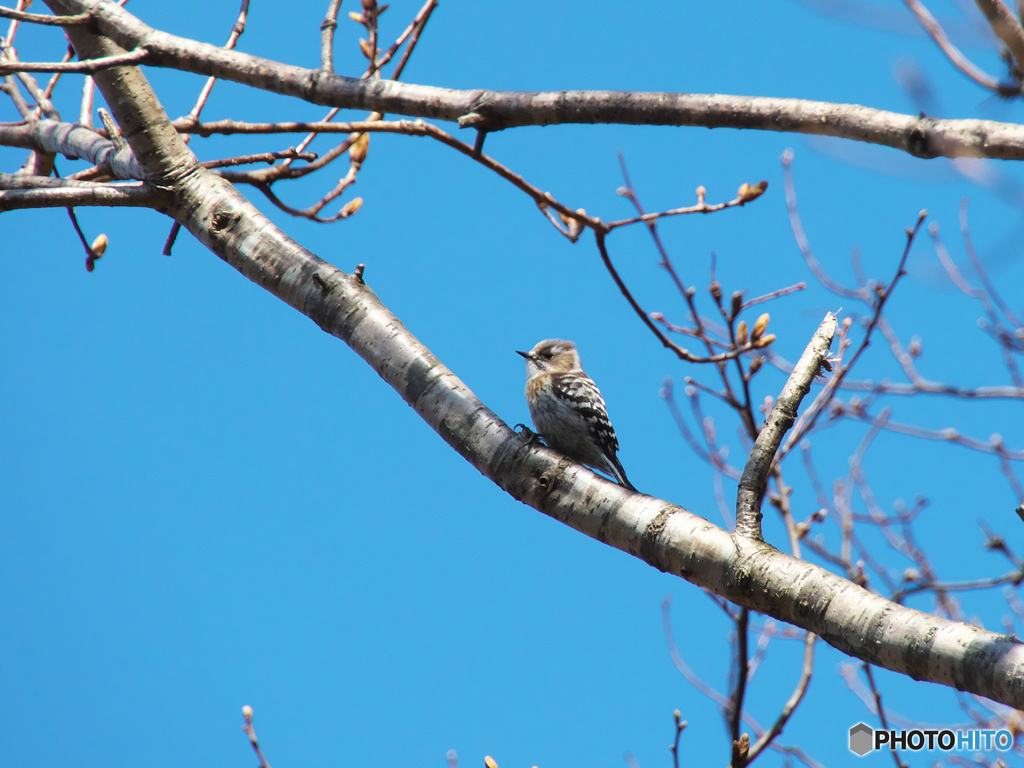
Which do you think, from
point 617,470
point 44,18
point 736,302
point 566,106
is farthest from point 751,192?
point 44,18

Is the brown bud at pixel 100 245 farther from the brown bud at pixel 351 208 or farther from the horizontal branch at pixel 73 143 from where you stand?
the brown bud at pixel 351 208

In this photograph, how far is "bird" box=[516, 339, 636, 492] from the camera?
3934 mm

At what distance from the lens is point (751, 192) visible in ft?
9.00

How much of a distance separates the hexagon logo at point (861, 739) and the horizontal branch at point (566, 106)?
2.78 metres

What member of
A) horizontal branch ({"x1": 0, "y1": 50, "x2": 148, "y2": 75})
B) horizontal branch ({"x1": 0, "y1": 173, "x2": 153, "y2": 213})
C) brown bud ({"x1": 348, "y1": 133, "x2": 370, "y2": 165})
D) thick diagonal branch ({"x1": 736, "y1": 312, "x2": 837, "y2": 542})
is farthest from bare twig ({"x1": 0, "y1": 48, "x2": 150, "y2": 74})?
thick diagonal branch ({"x1": 736, "y1": 312, "x2": 837, "y2": 542})

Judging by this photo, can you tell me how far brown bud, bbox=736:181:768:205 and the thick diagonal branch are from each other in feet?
1.89

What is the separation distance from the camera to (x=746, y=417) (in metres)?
2.93

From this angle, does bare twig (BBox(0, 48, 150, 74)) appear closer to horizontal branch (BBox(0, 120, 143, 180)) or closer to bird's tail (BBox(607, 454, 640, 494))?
horizontal branch (BBox(0, 120, 143, 180))

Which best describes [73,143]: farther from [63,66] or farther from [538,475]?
[538,475]

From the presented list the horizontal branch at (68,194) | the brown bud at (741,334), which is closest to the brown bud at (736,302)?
the brown bud at (741,334)

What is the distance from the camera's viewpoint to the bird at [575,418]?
12.9 feet

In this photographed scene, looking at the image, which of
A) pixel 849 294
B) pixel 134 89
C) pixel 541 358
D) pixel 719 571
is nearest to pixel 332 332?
pixel 134 89

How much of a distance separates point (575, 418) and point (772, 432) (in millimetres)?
1828

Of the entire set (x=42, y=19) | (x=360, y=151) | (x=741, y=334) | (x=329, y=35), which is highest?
(x=360, y=151)
